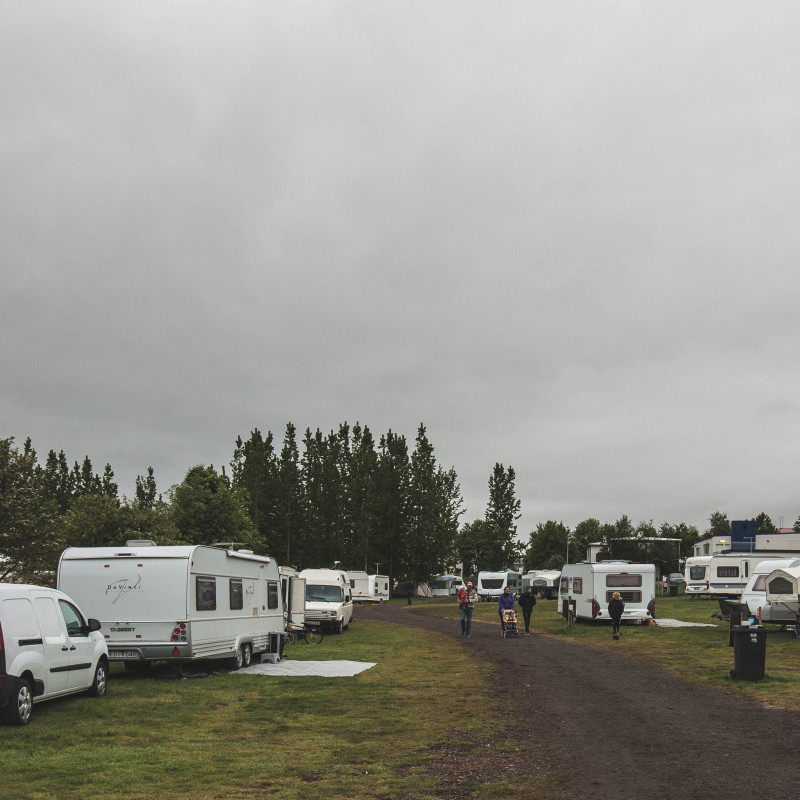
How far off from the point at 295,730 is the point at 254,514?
231 feet

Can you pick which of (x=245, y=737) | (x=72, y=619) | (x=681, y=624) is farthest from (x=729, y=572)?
(x=245, y=737)

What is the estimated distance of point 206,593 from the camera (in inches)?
708

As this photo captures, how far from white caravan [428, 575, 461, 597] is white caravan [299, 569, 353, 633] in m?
53.6

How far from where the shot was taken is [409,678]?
17984 mm

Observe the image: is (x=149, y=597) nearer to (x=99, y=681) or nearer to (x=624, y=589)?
(x=99, y=681)

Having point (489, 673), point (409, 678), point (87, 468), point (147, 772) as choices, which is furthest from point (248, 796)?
point (87, 468)

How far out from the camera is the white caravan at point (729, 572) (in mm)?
53688

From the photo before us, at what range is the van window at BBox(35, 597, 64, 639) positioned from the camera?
494 inches

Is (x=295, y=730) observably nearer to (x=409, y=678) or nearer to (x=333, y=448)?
(x=409, y=678)

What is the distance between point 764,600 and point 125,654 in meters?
22.6

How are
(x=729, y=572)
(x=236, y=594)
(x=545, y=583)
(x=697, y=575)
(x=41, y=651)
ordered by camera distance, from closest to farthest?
(x=41, y=651), (x=236, y=594), (x=729, y=572), (x=697, y=575), (x=545, y=583)

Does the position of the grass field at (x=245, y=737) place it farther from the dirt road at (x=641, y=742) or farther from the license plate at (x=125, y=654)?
the dirt road at (x=641, y=742)

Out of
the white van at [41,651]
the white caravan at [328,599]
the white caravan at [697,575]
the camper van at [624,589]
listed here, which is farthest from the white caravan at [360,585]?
the white van at [41,651]

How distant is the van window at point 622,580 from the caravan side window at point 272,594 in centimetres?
1589
